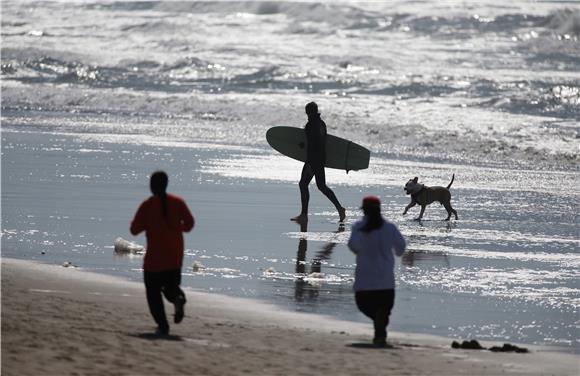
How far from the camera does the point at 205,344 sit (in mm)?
7867

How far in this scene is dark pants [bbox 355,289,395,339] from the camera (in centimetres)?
843

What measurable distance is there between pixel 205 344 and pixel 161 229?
0.84 meters

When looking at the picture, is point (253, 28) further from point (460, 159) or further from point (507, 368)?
point (507, 368)

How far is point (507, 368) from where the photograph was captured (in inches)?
308

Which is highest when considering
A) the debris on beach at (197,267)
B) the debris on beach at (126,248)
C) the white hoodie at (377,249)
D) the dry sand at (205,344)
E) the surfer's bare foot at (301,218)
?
the white hoodie at (377,249)

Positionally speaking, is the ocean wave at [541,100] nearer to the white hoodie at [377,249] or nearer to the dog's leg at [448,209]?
the dog's leg at [448,209]

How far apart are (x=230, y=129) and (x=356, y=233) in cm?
2146

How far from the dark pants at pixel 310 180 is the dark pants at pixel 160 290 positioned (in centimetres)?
719

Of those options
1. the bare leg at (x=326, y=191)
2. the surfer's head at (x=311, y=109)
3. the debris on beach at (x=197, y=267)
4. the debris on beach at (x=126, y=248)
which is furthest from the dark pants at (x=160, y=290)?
the surfer's head at (x=311, y=109)

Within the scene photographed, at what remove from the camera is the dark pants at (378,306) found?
8430 mm

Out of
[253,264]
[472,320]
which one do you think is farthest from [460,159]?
[472,320]

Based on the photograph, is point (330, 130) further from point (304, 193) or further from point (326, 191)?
point (304, 193)

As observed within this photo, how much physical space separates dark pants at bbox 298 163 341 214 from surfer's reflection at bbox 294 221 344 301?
2.13ft

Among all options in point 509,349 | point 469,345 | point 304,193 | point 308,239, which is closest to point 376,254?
point 469,345
